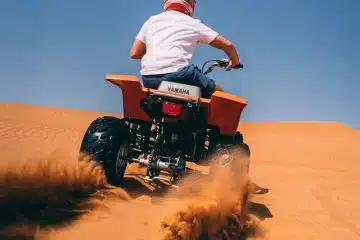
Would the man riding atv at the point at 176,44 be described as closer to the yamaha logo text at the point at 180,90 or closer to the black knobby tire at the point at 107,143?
the yamaha logo text at the point at 180,90

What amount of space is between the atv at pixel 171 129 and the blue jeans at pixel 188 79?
0.24ft

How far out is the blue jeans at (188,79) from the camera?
3.91m

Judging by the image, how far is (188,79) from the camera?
395 cm

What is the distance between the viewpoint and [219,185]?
11.7 ft

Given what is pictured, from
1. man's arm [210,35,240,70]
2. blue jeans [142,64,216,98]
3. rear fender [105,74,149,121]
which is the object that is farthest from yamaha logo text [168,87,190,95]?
man's arm [210,35,240,70]

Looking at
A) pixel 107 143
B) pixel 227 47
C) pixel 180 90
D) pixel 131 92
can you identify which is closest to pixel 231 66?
pixel 227 47

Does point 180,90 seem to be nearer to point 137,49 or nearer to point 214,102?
point 214,102

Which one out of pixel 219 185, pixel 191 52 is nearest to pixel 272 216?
pixel 219 185

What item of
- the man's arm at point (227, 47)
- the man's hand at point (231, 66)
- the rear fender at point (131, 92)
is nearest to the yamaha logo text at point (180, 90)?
the rear fender at point (131, 92)

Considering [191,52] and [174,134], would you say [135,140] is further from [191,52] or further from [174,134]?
Result: [191,52]

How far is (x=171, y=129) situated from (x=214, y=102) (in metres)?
0.54

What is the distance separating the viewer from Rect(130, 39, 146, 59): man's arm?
436 cm

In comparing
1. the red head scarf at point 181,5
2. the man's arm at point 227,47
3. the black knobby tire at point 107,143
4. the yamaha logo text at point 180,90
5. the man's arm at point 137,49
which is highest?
the red head scarf at point 181,5

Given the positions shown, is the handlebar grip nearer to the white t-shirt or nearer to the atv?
the white t-shirt
